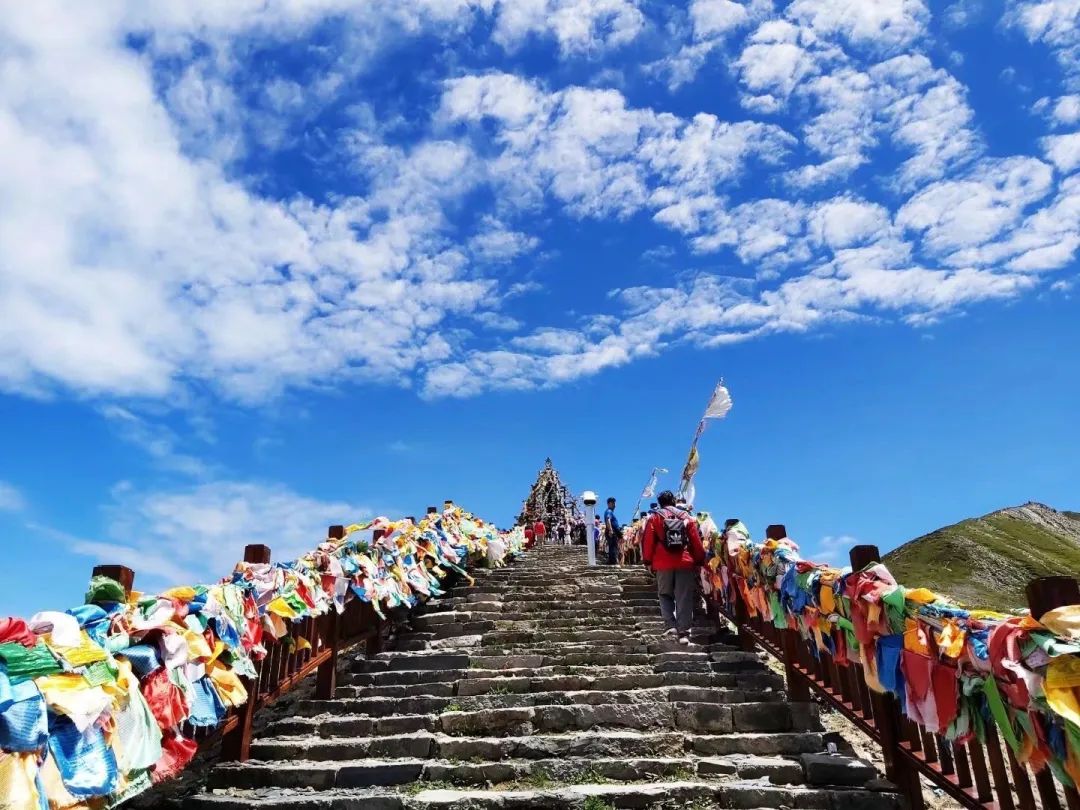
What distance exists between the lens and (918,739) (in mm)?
4477

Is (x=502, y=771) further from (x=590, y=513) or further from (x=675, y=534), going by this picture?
(x=590, y=513)

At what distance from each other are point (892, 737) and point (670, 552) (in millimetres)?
3458

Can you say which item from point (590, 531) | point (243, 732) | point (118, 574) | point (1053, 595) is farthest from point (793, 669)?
point (590, 531)

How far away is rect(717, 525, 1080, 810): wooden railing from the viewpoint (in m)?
3.17

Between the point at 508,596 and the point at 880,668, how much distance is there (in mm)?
6942

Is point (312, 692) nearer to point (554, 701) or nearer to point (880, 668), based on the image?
point (554, 701)

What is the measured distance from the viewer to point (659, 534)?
8.12m

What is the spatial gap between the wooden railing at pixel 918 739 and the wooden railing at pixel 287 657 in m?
4.51

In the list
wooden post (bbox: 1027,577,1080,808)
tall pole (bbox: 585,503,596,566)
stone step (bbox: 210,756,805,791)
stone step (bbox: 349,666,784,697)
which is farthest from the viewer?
tall pole (bbox: 585,503,596,566)

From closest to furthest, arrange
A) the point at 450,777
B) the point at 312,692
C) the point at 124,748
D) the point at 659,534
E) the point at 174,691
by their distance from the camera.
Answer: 1. the point at 124,748
2. the point at 174,691
3. the point at 450,777
4. the point at 312,692
5. the point at 659,534

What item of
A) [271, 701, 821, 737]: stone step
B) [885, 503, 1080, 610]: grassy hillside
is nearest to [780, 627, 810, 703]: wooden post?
[271, 701, 821, 737]: stone step

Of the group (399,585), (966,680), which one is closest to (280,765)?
(399,585)

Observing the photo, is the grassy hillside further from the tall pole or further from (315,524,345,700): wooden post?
(315,524,345,700): wooden post

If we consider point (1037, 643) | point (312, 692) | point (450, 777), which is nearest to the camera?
point (1037, 643)
